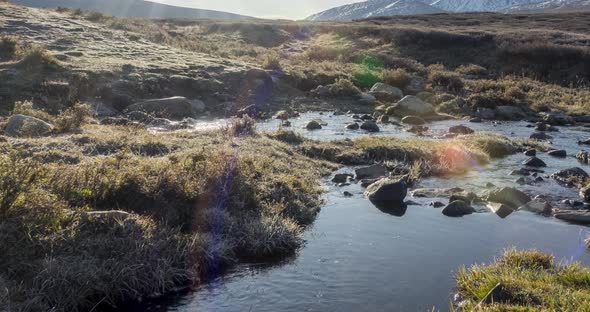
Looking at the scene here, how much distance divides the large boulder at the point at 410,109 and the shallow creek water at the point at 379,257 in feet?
54.1

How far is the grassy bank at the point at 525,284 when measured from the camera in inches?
348

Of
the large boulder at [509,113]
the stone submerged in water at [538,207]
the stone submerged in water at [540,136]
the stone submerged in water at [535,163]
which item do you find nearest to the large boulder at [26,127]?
the stone submerged in water at [538,207]

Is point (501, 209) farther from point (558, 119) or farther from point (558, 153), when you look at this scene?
point (558, 119)

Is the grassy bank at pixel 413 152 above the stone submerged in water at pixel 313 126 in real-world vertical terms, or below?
above

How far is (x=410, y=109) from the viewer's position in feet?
114

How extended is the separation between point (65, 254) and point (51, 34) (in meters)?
36.9

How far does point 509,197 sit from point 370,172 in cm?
484

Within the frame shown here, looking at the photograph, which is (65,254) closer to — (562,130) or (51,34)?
(562,130)

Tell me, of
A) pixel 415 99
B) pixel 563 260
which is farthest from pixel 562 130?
pixel 563 260

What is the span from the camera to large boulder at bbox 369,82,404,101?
39.6 m

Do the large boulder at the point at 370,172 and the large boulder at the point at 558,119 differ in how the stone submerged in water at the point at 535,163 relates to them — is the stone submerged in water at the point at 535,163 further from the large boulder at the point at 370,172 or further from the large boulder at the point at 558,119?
the large boulder at the point at 558,119

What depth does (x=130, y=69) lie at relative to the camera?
35.7 meters

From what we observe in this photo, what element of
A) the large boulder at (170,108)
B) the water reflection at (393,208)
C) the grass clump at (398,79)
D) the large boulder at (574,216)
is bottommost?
the large boulder at (170,108)

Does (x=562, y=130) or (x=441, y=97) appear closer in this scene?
(x=562, y=130)
